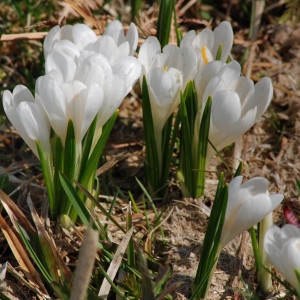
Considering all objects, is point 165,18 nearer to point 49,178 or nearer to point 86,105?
point 86,105

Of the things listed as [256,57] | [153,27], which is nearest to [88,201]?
[153,27]

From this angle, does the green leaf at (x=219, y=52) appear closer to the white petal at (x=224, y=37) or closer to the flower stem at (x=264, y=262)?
the white petal at (x=224, y=37)

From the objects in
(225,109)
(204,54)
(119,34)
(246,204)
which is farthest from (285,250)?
(119,34)

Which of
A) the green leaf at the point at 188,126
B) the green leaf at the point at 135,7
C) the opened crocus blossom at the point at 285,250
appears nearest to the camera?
the opened crocus blossom at the point at 285,250

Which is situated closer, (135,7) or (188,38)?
(188,38)

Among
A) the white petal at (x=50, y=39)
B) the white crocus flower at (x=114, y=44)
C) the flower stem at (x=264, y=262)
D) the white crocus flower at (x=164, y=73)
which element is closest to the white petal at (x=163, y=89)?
the white crocus flower at (x=164, y=73)

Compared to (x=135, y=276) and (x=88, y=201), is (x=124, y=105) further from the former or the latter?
(x=135, y=276)

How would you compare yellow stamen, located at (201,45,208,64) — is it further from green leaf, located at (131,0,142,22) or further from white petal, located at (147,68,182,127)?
green leaf, located at (131,0,142,22)
